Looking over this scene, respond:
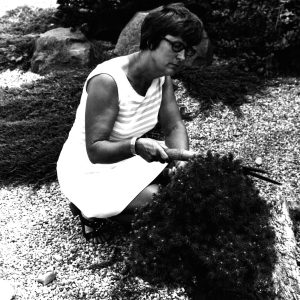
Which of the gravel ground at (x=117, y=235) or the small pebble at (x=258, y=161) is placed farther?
the small pebble at (x=258, y=161)

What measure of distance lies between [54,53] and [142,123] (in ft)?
11.2

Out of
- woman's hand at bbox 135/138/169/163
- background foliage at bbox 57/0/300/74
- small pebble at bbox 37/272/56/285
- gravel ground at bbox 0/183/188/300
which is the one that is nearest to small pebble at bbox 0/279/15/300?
gravel ground at bbox 0/183/188/300

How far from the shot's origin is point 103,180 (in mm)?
2904

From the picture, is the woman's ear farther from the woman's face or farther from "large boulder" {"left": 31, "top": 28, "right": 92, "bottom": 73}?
"large boulder" {"left": 31, "top": 28, "right": 92, "bottom": 73}

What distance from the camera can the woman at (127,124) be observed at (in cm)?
255

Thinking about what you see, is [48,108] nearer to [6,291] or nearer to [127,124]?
[127,124]

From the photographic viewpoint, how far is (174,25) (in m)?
2.52

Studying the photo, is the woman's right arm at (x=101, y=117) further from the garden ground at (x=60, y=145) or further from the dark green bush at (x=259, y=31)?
the dark green bush at (x=259, y=31)

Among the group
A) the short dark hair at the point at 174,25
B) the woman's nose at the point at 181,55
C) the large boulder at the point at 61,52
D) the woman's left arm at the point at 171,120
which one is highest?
the short dark hair at the point at 174,25

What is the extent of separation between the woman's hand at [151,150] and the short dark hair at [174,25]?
0.53m

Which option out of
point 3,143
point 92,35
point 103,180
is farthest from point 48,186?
point 92,35

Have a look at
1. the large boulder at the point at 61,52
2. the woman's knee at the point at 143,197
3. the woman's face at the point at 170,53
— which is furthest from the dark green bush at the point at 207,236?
the large boulder at the point at 61,52

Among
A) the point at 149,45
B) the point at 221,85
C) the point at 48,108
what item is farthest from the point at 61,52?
the point at 149,45

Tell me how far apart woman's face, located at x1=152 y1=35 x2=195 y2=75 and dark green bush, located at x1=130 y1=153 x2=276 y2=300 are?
0.51 meters
